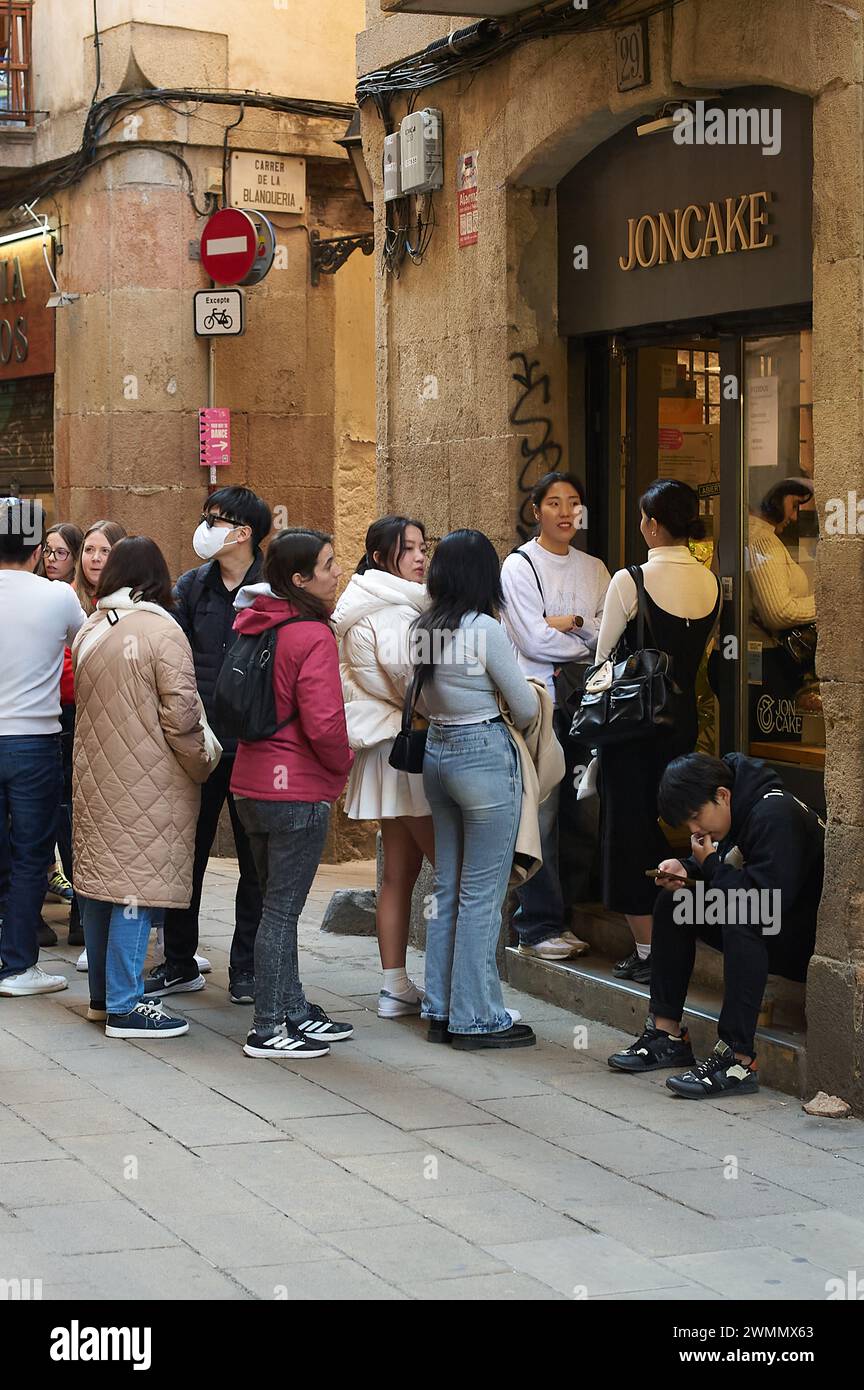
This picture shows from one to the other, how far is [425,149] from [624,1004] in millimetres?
4033

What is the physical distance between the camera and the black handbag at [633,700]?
6926 millimetres

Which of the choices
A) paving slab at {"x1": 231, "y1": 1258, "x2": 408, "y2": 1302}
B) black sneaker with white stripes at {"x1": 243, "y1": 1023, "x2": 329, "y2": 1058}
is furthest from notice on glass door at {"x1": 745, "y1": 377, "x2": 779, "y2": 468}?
paving slab at {"x1": 231, "y1": 1258, "x2": 408, "y2": 1302}

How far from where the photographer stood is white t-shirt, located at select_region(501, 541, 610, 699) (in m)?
7.64

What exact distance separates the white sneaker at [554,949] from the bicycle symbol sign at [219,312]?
19.5 feet

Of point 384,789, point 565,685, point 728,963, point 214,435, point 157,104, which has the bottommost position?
point 728,963

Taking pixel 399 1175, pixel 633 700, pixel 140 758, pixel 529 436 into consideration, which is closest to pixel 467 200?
pixel 529 436

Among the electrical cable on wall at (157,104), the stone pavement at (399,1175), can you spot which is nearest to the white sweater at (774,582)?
the stone pavement at (399,1175)

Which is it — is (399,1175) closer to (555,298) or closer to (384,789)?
(384,789)

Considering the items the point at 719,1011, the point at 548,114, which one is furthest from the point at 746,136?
the point at 719,1011

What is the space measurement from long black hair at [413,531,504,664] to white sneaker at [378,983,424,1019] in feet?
5.17

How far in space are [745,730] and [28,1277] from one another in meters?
3.92

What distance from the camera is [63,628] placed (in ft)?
25.6

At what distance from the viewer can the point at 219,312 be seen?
41.0 ft

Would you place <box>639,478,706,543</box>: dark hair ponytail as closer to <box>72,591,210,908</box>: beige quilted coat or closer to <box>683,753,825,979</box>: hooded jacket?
<box>683,753,825,979</box>: hooded jacket
